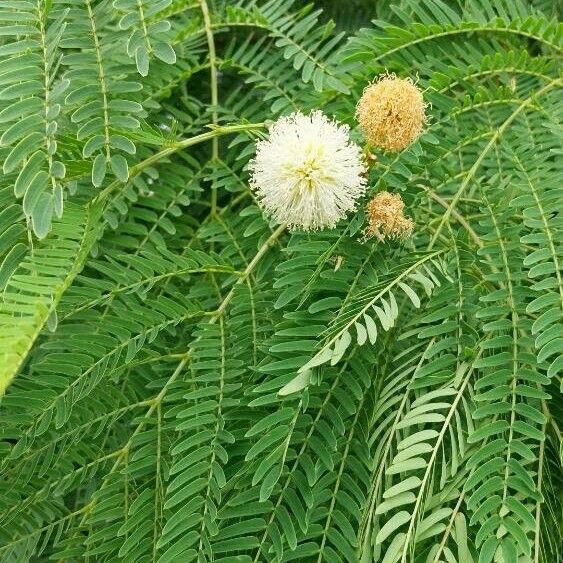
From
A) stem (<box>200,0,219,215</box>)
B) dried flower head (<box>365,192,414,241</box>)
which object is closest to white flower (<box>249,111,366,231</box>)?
dried flower head (<box>365,192,414,241</box>)

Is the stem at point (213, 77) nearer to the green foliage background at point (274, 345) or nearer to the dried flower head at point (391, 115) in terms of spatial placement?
the green foliage background at point (274, 345)

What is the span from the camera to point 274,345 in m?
0.75

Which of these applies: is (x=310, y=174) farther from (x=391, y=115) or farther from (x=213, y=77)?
(x=213, y=77)

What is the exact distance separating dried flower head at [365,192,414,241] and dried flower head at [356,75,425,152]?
1.9 inches

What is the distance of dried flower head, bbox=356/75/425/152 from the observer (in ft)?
2.60

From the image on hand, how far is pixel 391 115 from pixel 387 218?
0.09 meters

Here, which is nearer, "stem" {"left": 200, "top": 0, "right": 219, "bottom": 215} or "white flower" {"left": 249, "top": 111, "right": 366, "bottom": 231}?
"white flower" {"left": 249, "top": 111, "right": 366, "bottom": 231}

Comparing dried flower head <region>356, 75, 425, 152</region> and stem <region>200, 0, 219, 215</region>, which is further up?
stem <region>200, 0, 219, 215</region>

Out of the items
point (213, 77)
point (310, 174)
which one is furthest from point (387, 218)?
point (213, 77)

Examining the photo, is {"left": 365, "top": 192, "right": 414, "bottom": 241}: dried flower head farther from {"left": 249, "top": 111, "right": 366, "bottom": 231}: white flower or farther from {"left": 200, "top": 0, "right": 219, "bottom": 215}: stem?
{"left": 200, "top": 0, "right": 219, "bottom": 215}: stem

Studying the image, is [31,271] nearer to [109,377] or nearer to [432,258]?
[109,377]

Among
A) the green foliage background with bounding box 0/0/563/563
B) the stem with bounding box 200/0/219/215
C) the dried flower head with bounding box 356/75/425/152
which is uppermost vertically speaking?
the stem with bounding box 200/0/219/215

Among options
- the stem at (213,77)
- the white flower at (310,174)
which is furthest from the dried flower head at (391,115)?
the stem at (213,77)

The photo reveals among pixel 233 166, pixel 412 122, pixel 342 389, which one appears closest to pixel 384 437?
pixel 342 389
